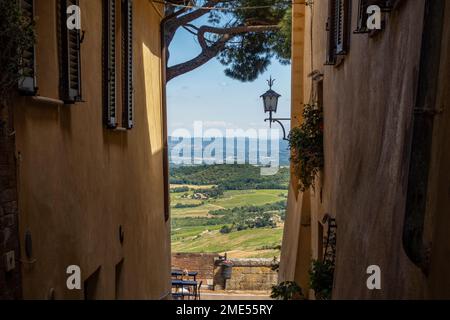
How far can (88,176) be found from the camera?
5.68 m

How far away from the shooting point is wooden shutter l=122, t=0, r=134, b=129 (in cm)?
754

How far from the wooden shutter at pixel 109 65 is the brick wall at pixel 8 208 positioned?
2.82 m

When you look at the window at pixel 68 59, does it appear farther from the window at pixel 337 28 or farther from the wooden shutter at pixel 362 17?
the window at pixel 337 28

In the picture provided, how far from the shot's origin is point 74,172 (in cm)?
517

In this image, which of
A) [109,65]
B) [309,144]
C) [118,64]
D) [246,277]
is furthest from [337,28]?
[246,277]

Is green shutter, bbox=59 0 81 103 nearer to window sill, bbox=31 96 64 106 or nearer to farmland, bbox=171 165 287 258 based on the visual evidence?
window sill, bbox=31 96 64 106

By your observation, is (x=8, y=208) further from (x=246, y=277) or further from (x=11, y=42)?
(x=246, y=277)

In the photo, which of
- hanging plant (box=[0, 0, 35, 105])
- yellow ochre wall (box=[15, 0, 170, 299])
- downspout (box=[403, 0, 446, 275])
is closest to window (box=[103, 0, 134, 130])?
yellow ochre wall (box=[15, 0, 170, 299])

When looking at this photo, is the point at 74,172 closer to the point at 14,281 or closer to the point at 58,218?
the point at 58,218

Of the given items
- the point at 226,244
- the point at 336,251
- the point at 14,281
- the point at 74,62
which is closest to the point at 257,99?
the point at 336,251

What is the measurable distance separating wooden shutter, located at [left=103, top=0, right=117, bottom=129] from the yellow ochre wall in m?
0.13

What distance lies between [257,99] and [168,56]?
3709 mm

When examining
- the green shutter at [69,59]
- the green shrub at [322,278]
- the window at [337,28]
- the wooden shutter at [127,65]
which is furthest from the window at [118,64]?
the green shrub at [322,278]

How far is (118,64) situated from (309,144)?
3.12 meters
